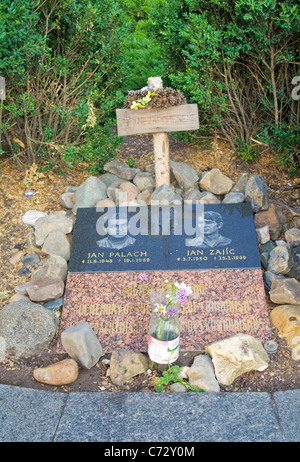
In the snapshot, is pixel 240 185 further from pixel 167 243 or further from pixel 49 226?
pixel 49 226

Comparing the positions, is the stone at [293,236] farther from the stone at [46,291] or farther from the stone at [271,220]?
the stone at [46,291]

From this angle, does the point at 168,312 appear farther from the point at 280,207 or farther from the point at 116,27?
the point at 116,27

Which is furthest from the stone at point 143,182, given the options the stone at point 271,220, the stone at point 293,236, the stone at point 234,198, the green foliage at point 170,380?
the green foliage at point 170,380

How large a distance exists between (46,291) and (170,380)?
1.31 m

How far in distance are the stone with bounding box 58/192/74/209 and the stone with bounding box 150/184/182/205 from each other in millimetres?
871

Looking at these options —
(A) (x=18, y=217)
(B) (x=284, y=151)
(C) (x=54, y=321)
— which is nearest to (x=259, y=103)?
(B) (x=284, y=151)

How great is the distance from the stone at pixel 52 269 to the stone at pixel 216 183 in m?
1.64

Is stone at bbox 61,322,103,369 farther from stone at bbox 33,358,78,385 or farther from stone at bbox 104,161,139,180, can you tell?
stone at bbox 104,161,139,180

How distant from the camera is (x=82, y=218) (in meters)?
4.62

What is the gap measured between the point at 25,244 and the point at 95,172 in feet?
3.97

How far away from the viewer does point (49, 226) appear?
4656 millimetres

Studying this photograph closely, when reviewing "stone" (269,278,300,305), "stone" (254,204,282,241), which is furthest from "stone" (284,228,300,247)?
"stone" (269,278,300,305)

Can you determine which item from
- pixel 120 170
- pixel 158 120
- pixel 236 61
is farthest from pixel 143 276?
pixel 236 61

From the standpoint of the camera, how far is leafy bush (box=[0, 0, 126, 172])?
4.86m
